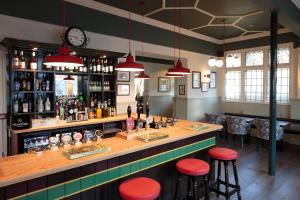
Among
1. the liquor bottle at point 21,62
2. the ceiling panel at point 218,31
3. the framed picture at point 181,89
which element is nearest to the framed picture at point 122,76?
the liquor bottle at point 21,62

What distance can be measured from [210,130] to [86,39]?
3028mm

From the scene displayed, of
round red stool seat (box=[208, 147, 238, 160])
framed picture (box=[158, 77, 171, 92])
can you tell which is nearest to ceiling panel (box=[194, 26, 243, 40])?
framed picture (box=[158, 77, 171, 92])

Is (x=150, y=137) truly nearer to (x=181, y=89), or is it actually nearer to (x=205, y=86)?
(x=181, y=89)

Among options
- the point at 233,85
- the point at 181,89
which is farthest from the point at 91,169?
the point at 233,85

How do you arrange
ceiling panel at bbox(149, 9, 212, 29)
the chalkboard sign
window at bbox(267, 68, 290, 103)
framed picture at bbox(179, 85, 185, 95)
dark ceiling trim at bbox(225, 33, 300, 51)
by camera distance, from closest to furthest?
the chalkboard sign → ceiling panel at bbox(149, 9, 212, 29) → dark ceiling trim at bbox(225, 33, 300, 51) → window at bbox(267, 68, 290, 103) → framed picture at bbox(179, 85, 185, 95)

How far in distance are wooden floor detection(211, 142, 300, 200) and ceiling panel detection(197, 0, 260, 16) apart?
340 centimetres

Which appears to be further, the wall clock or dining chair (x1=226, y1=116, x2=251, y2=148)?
dining chair (x1=226, y1=116, x2=251, y2=148)

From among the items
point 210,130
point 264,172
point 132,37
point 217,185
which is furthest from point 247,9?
point 217,185

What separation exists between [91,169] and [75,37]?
119 inches

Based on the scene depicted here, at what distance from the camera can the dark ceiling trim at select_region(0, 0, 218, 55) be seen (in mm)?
3701

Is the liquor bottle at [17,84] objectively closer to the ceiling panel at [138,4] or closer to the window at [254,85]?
the ceiling panel at [138,4]

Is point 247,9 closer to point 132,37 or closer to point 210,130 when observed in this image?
point 132,37

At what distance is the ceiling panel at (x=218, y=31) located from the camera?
6.44 m

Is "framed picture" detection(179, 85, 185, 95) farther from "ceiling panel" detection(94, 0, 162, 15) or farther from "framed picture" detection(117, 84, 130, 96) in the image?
"ceiling panel" detection(94, 0, 162, 15)
